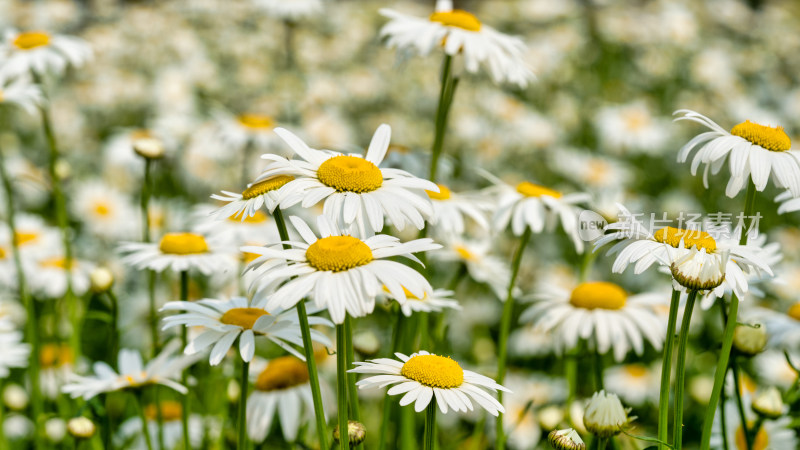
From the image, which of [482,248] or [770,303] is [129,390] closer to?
[482,248]

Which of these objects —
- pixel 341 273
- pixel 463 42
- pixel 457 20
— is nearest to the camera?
pixel 341 273

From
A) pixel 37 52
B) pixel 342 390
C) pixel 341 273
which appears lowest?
pixel 342 390

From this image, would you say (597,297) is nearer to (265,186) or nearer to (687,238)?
(687,238)

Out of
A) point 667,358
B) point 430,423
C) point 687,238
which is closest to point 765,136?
point 687,238

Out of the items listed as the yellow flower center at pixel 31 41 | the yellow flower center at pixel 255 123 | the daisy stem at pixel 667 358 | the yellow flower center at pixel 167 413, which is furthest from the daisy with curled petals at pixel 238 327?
the yellow flower center at pixel 255 123

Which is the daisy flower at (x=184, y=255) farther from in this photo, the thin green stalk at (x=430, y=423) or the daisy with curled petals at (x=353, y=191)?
the thin green stalk at (x=430, y=423)

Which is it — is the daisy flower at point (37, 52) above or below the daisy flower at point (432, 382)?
above
